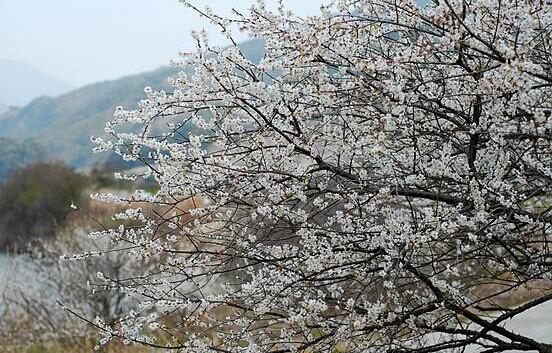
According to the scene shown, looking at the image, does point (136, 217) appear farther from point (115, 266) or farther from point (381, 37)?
point (115, 266)

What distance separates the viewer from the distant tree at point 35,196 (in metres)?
33.1

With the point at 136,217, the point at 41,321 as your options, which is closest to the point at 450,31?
the point at 136,217

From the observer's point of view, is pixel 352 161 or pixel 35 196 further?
pixel 35 196

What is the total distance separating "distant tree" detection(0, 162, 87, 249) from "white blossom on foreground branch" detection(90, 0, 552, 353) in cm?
2856

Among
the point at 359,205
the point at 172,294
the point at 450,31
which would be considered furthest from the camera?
the point at 172,294

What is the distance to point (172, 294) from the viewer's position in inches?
141

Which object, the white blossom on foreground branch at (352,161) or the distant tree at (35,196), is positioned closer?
the white blossom on foreground branch at (352,161)

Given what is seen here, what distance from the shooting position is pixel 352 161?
3.33 m

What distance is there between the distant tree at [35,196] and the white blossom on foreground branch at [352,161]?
28.6m

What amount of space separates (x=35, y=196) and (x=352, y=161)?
34814 millimetres

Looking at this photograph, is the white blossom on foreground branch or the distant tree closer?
the white blossom on foreground branch

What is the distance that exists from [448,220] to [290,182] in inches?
30.1

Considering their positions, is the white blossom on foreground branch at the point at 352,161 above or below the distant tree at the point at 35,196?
below

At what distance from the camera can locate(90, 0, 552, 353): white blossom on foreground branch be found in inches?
117
